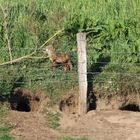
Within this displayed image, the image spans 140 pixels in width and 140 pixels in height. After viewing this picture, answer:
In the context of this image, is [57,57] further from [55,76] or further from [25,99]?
[25,99]

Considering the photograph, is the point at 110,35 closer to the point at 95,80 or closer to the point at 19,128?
the point at 95,80

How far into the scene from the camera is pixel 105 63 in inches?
371

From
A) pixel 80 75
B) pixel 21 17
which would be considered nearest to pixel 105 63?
pixel 80 75

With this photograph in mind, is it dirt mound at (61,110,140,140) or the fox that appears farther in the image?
the fox

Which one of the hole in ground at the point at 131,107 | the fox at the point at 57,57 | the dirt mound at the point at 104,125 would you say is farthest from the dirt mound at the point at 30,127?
the hole in ground at the point at 131,107

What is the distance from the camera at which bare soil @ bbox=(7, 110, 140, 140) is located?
24.7 feet

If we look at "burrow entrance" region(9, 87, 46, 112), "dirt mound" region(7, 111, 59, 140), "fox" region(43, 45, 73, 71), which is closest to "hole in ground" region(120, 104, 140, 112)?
"fox" region(43, 45, 73, 71)

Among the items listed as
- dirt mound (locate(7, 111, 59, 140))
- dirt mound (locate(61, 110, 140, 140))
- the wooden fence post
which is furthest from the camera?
the wooden fence post

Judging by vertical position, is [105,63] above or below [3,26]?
below

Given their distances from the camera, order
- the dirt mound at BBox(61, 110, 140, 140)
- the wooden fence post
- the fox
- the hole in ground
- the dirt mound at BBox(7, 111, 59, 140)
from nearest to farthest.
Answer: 1. the dirt mound at BBox(7, 111, 59, 140)
2. the dirt mound at BBox(61, 110, 140, 140)
3. the wooden fence post
4. the fox
5. the hole in ground

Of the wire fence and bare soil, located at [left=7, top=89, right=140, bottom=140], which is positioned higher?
the wire fence

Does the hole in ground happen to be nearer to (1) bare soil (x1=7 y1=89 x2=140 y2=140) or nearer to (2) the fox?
(1) bare soil (x1=7 y1=89 x2=140 y2=140)

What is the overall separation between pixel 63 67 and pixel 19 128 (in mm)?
1695

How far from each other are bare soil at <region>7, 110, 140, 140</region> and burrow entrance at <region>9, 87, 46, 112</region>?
0.57 meters
